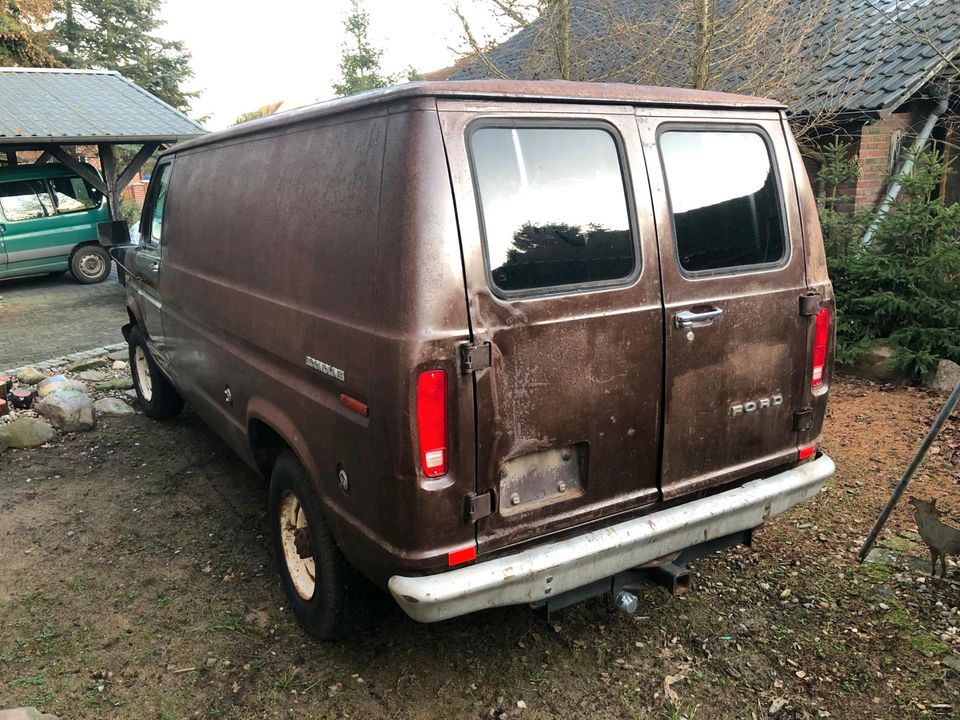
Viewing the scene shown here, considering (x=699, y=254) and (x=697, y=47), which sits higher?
(x=697, y=47)

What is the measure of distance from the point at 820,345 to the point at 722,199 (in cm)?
79

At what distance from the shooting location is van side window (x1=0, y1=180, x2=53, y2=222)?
12297 millimetres

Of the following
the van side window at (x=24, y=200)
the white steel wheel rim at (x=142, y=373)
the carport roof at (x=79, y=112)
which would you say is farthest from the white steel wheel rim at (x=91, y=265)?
the white steel wheel rim at (x=142, y=373)

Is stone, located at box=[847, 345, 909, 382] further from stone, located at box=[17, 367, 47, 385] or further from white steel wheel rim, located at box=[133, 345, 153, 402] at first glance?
stone, located at box=[17, 367, 47, 385]

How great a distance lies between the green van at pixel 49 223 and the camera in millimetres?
12383

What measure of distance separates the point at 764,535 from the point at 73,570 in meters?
3.68

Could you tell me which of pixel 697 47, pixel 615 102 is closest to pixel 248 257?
pixel 615 102

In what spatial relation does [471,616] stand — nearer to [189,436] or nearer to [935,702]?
[935,702]

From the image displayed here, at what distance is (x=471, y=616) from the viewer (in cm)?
326

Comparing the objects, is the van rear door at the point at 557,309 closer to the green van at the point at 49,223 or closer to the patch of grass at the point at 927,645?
the patch of grass at the point at 927,645

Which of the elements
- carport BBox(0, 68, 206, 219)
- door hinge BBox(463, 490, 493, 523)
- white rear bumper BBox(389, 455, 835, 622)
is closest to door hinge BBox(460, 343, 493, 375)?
door hinge BBox(463, 490, 493, 523)

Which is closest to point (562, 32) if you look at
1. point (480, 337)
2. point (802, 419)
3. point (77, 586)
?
point (802, 419)

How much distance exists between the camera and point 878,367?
620 cm

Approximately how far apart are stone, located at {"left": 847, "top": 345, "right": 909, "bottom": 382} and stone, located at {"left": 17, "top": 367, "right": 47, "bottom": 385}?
24.7ft
